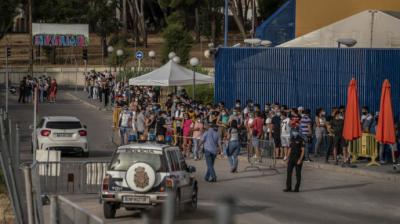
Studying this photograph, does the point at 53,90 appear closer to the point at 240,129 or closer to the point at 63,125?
the point at 63,125

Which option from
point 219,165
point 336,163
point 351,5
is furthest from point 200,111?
point 351,5

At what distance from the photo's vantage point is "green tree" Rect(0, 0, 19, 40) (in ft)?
288

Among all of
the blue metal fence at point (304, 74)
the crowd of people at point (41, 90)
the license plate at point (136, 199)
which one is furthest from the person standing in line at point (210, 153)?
the crowd of people at point (41, 90)

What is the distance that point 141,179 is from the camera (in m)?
17.4

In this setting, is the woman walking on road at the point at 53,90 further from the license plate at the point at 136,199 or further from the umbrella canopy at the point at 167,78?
the license plate at the point at 136,199

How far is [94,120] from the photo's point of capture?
47.4 m

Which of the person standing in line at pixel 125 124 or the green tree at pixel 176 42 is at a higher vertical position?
the green tree at pixel 176 42

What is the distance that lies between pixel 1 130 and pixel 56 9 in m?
76.6

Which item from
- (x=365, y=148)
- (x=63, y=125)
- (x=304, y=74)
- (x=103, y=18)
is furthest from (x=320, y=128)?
(x=103, y=18)

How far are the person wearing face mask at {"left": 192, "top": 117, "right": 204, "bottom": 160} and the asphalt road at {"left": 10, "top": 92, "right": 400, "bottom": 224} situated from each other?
58 cm

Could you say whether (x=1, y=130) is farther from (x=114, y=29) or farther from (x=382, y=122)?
(x=114, y=29)

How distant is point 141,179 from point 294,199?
17.3 ft

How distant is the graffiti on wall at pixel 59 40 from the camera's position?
82688 millimetres

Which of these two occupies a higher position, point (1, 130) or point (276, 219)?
point (1, 130)
